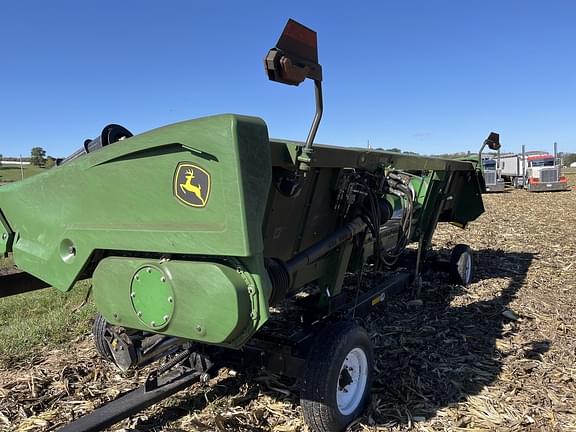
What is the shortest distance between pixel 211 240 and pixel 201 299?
0.28 meters

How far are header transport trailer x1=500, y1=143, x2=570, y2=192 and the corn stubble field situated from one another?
71.4 feet

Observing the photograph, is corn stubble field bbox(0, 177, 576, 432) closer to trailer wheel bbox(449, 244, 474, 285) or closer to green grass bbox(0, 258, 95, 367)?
green grass bbox(0, 258, 95, 367)

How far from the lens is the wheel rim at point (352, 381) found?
3031mm

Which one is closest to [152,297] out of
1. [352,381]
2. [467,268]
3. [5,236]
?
[5,236]

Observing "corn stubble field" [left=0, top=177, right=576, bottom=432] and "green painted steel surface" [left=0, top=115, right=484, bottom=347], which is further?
"corn stubble field" [left=0, top=177, right=576, bottom=432]

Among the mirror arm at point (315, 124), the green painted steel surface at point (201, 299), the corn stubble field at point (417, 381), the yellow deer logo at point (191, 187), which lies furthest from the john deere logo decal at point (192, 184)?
the corn stubble field at point (417, 381)

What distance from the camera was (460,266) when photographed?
20.2 feet

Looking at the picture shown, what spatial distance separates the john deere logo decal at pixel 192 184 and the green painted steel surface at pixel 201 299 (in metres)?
0.29

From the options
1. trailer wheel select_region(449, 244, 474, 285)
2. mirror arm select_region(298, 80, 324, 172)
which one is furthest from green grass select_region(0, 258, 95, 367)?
trailer wheel select_region(449, 244, 474, 285)

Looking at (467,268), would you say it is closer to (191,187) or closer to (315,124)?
(315,124)

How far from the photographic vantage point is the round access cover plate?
7.51ft

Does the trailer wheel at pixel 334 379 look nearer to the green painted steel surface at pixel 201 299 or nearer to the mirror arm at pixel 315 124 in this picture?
the green painted steel surface at pixel 201 299

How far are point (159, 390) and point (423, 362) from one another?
214 cm

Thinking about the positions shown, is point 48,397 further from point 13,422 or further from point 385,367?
point 385,367
